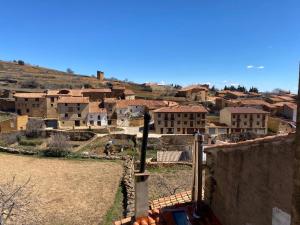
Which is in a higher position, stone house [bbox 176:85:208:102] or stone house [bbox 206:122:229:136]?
stone house [bbox 176:85:208:102]

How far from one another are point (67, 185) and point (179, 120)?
139ft

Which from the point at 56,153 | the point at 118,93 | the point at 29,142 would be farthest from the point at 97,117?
the point at 56,153

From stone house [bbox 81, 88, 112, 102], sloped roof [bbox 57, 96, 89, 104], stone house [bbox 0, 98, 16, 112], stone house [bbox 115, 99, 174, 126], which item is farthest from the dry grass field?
stone house [bbox 81, 88, 112, 102]

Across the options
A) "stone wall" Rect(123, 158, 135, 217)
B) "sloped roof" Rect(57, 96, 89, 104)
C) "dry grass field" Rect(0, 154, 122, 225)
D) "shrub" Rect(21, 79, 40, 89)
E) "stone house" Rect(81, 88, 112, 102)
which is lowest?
"dry grass field" Rect(0, 154, 122, 225)

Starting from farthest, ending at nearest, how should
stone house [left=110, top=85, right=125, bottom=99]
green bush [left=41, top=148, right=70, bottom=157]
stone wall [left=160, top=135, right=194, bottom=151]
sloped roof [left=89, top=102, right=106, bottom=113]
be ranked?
stone house [left=110, top=85, right=125, bottom=99] < sloped roof [left=89, top=102, right=106, bottom=113] < stone wall [left=160, top=135, right=194, bottom=151] < green bush [left=41, top=148, right=70, bottom=157]

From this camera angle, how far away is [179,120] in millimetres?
67125

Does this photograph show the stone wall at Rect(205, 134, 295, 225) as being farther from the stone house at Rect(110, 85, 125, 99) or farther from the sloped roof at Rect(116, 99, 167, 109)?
the stone house at Rect(110, 85, 125, 99)

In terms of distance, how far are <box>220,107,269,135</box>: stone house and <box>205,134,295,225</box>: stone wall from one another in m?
62.7

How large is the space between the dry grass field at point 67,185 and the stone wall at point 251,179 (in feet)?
37.8

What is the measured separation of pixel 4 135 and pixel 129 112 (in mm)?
30425

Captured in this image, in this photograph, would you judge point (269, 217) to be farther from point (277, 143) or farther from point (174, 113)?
point (174, 113)

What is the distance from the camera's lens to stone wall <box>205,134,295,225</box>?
20.9 feet

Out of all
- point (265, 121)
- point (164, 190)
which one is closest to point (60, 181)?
point (164, 190)

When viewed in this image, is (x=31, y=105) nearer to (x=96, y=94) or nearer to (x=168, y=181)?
(x=96, y=94)
